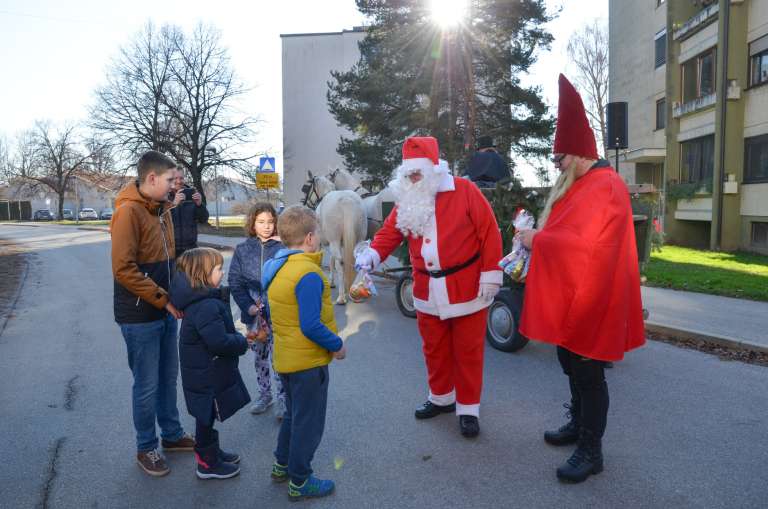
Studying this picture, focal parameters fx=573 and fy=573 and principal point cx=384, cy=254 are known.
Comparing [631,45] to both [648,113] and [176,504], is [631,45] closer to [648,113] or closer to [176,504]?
[648,113]

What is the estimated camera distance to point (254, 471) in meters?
3.60

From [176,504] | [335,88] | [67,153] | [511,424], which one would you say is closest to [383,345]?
[511,424]

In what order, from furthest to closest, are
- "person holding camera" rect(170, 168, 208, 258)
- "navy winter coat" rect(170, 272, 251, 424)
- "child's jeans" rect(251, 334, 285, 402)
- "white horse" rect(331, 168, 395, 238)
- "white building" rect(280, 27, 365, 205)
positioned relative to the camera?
1. "white building" rect(280, 27, 365, 205)
2. "white horse" rect(331, 168, 395, 238)
3. "person holding camera" rect(170, 168, 208, 258)
4. "child's jeans" rect(251, 334, 285, 402)
5. "navy winter coat" rect(170, 272, 251, 424)

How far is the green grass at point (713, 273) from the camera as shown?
9500 mm

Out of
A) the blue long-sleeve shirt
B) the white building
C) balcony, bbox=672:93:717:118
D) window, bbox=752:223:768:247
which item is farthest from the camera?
the white building

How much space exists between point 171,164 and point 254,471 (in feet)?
6.52

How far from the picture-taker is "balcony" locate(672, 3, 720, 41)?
18.4 metres

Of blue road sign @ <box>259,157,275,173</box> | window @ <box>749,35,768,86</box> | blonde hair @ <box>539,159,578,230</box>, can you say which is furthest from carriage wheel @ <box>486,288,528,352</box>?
window @ <box>749,35,768,86</box>

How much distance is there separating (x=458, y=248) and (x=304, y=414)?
165 cm

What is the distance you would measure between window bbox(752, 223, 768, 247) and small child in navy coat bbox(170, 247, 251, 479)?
18086 mm

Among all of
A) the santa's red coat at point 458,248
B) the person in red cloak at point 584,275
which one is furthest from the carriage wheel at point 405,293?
the person in red cloak at point 584,275

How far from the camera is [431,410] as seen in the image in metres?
4.41

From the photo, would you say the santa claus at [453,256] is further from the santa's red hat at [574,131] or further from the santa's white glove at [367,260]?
the santa's red hat at [574,131]

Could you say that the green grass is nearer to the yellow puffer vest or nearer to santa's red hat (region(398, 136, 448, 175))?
santa's red hat (region(398, 136, 448, 175))
